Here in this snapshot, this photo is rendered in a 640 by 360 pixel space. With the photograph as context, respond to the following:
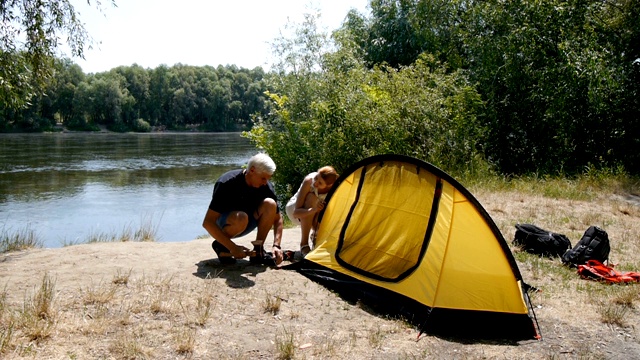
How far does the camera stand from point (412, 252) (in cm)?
499

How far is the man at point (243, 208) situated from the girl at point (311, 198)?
42 cm

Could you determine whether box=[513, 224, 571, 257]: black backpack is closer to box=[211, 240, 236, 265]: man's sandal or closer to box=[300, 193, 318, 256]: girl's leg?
box=[300, 193, 318, 256]: girl's leg

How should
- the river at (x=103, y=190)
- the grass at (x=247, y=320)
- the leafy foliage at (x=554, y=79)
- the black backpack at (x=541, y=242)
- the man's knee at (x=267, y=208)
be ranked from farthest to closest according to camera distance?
the river at (x=103, y=190) < the leafy foliage at (x=554, y=79) < the black backpack at (x=541, y=242) < the man's knee at (x=267, y=208) < the grass at (x=247, y=320)

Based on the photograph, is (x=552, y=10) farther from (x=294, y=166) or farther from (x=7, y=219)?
(x=7, y=219)

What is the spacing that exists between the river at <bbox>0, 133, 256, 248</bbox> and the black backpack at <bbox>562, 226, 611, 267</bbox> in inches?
366

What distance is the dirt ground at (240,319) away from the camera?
12.5ft

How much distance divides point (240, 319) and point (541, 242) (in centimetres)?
397

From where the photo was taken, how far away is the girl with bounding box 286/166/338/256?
19.4ft

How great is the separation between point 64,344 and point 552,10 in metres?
14.3

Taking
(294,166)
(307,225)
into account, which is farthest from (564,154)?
(307,225)

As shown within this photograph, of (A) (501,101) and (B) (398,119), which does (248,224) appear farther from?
(A) (501,101)

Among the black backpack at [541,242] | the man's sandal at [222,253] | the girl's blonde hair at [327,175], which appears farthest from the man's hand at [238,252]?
the black backpack at [541,242]

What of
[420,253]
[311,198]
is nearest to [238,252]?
[311,198]

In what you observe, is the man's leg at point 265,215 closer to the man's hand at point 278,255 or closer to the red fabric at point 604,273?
the man's hand at point 278,255
